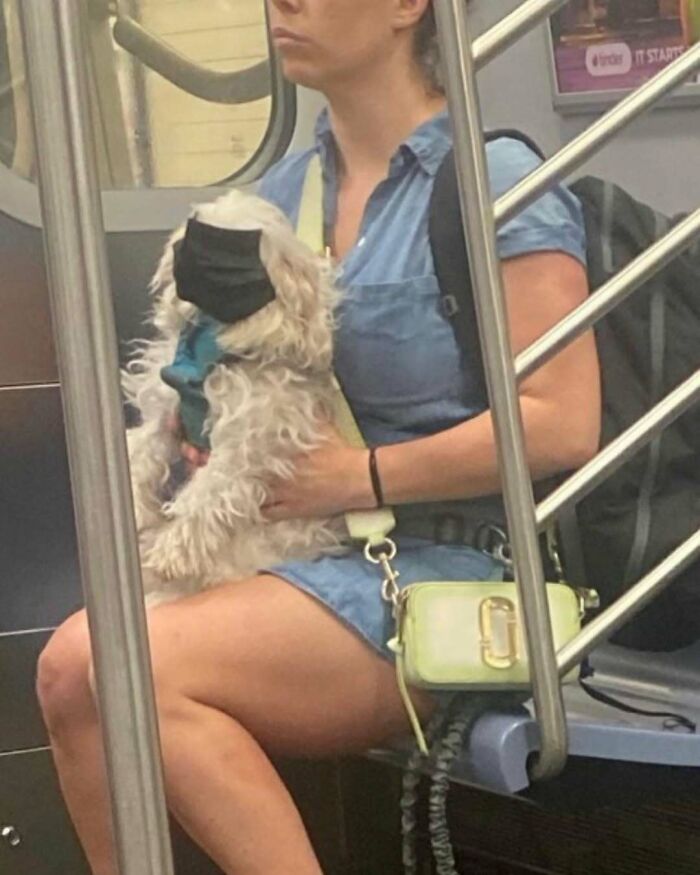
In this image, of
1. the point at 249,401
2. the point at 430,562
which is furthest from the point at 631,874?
the point at 249,401

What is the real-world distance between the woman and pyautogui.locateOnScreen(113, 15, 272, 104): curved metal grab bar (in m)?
0.31

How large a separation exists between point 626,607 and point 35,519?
2.48 feet

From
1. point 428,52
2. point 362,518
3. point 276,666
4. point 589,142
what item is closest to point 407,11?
point 428,52

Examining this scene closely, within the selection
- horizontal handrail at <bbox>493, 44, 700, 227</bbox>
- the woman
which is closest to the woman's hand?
the woman

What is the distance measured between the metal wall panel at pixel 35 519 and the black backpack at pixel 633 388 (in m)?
0.58

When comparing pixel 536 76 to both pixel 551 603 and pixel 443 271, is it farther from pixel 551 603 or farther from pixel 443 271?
pixel 551 603

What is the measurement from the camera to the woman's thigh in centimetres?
99

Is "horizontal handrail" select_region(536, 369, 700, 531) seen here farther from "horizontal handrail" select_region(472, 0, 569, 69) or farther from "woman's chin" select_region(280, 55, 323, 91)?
"woman's chin" select_region(280, 55, 323, 91)

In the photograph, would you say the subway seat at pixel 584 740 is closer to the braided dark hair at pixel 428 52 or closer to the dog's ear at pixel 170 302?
the dog's ear at pixel 170 302

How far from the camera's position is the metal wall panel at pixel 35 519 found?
148 centimetres

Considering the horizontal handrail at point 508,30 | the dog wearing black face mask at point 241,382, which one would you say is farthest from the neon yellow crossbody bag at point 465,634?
the horizontal handrail at point 508,30

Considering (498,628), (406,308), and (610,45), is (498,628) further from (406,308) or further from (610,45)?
(610,45)

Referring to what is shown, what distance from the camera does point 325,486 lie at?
1056mm

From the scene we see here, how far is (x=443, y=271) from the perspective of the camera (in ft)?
3.43
